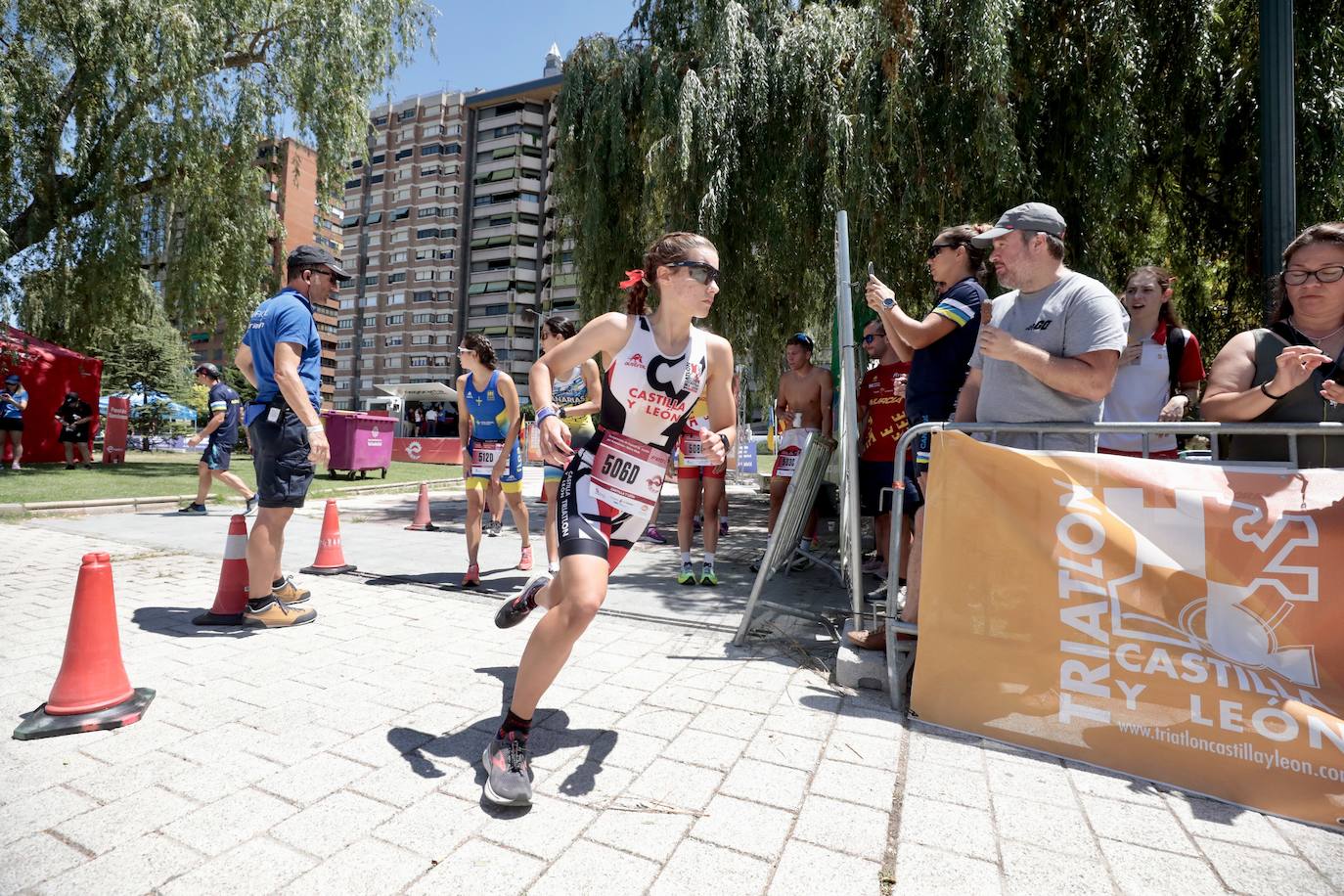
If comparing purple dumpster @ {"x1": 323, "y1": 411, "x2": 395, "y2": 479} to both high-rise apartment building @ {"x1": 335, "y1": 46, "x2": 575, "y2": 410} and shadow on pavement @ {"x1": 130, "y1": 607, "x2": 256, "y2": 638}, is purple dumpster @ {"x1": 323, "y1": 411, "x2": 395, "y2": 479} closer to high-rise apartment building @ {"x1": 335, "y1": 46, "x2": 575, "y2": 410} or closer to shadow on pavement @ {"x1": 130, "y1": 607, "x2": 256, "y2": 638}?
shadow on pavement @ {"x1": 130, "y1": 607, "x2": 256, "y2": 638}

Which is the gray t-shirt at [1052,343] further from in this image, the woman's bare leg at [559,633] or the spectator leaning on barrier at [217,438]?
the spectator leaning on barrier at [217,438]

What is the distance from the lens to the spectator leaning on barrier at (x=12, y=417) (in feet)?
44.7

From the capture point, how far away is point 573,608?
2342 mm

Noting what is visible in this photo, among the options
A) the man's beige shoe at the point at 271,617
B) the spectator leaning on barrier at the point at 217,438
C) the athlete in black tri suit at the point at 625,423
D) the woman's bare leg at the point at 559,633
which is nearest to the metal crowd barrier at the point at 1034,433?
the athlete in black tri suit at the point at 625,423

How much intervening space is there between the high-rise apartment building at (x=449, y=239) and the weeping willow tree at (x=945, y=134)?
65874 mm

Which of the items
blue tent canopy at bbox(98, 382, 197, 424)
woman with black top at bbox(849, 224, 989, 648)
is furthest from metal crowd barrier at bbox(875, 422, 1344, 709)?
blue tent canopy at bbox(98, 382, 197, 424)

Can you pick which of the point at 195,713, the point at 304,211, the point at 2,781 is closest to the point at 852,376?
the point at 195,713

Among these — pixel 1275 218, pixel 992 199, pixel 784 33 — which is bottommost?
pixel 1275 218

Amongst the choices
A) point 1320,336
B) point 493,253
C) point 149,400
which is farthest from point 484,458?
point 493,253

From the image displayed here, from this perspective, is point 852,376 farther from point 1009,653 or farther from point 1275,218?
point 1275,218

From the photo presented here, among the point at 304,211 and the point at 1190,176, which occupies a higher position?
the point at 304,211

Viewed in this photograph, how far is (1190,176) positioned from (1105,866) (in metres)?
7.78

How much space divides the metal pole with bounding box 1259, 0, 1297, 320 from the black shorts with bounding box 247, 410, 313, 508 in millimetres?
6064

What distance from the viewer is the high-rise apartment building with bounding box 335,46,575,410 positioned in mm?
76062
